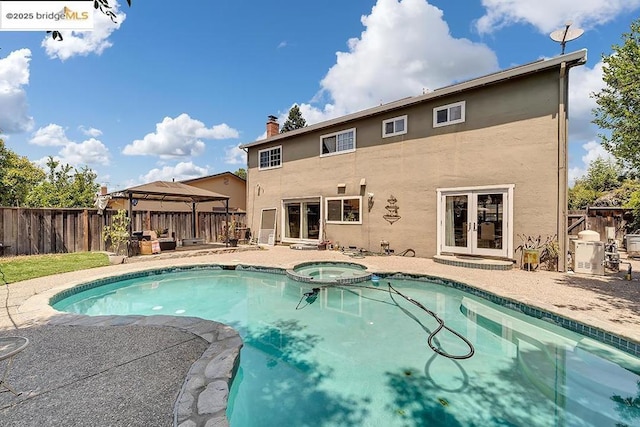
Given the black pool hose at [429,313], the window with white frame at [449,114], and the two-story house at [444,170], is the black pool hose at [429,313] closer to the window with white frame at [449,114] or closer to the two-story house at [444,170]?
the two-story house at [444,170]

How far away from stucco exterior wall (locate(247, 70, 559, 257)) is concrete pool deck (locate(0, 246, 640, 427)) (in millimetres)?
2494

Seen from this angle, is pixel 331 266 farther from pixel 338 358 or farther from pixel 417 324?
pixel 338 358

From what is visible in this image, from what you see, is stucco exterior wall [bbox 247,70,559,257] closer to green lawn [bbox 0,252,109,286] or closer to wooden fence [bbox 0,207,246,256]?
wooden fence [bbox 0,207,246,256]

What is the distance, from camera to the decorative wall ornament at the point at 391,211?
35.2 ft

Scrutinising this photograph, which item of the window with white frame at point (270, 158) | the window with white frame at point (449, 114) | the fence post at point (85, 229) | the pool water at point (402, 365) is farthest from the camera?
the window with white frame at point (270, 158)

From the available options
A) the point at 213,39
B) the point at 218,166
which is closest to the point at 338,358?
the point at 213,39

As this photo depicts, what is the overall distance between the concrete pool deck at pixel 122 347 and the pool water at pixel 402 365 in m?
0.56

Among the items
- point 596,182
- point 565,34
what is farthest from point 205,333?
point 596,182

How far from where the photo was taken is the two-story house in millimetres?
7855

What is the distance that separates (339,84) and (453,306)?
1448 centimetres

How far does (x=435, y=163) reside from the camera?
32.2 feet

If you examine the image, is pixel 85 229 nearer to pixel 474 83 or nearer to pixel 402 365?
pixel 402 365

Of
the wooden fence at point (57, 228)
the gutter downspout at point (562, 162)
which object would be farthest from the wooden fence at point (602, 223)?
the wooden fence at point (57, 228)

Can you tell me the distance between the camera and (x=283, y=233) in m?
14.4
